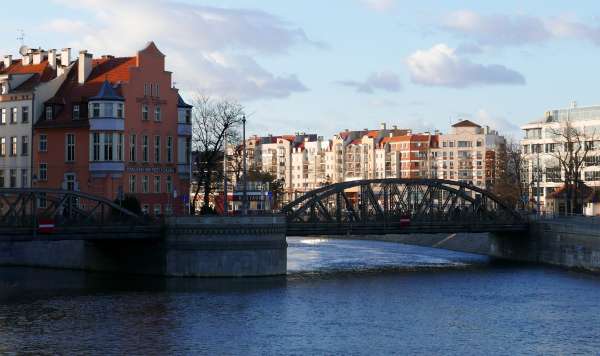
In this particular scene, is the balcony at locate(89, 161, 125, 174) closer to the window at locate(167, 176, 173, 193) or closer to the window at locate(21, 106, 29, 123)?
the window at locate(167, 176, 173, 193)

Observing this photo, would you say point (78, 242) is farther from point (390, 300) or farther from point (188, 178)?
point (390, 300)

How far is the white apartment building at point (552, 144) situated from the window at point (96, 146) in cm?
7976

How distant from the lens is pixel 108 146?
3585 inches

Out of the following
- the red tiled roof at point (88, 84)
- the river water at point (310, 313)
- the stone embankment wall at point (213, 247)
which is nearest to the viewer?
the river water at point (310, 313)

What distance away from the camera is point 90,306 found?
2532 inches

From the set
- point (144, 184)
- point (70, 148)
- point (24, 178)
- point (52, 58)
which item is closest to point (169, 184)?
point (144, 184)

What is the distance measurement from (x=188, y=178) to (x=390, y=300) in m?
35.2

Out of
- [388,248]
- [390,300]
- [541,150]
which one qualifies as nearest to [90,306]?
[390,300]

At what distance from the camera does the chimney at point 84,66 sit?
96.2 meters

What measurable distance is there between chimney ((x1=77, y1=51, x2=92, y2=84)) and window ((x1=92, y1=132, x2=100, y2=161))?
23.3ft

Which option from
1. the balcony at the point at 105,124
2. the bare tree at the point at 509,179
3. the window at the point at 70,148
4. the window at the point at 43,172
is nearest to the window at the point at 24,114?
the window at the point at 43,172

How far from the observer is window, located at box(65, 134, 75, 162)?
92562mm

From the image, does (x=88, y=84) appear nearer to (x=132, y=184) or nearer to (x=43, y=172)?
(x=43, y=172)

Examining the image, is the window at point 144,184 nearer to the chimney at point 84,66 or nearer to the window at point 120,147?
the window at point 120,147
